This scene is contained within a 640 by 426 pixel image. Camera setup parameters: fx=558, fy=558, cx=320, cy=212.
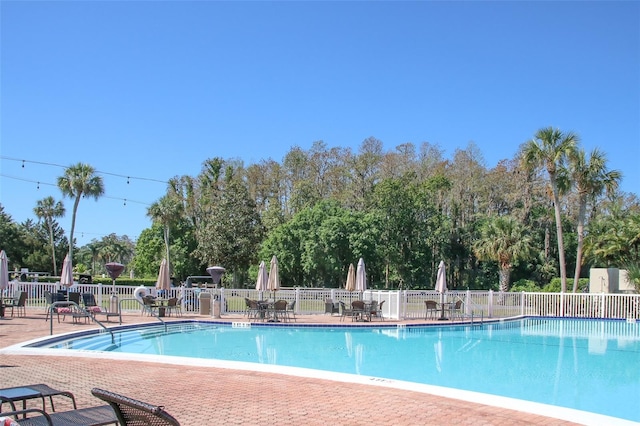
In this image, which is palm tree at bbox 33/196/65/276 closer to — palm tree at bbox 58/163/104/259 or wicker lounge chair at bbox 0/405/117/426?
palm tree at bbox 58/163/104/259

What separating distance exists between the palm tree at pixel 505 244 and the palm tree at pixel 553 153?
147 inches

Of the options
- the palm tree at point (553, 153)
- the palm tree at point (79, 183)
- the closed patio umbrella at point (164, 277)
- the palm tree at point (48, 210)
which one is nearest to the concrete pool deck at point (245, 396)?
the closed patio umbrella at point (164, 277)

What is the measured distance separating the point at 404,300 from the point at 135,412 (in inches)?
714

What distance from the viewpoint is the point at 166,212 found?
143 ft

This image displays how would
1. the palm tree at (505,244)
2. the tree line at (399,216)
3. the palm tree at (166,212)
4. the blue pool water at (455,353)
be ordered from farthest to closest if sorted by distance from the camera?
the palm tree at (166,212) → the palm tree at (505,244) → the tree line at (399,216) → the blue pool water at (455,353)

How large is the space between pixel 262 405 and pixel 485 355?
28.5 feet

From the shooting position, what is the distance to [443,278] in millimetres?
21375

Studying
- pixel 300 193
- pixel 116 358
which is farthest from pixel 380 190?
pixel 116 358

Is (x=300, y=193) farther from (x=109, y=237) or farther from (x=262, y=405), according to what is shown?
(x=109, y=237)

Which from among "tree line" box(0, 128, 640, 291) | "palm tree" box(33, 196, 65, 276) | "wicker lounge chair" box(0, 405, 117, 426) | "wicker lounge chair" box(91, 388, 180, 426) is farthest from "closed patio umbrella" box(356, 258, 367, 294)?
"palm tree" box(33, 196, 65, 276)

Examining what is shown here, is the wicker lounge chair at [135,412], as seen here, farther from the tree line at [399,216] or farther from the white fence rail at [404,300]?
the tree line at [399,216]

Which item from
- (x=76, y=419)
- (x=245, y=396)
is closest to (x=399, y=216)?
(x=245, y=396)

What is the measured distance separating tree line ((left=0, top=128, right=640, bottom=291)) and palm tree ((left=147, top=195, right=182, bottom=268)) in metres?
0.11

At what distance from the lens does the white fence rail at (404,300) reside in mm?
21183
